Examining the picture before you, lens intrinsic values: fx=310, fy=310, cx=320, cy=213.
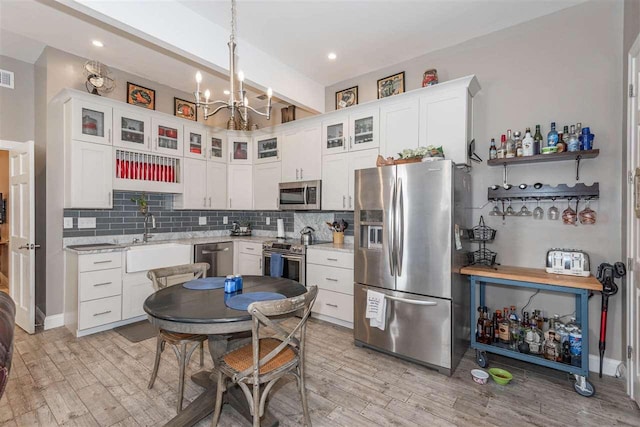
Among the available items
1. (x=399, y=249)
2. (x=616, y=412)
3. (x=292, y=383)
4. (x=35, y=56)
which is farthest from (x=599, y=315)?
(x=35, y=56)

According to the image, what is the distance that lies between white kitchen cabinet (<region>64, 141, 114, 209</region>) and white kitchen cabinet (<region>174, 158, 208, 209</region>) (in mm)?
930

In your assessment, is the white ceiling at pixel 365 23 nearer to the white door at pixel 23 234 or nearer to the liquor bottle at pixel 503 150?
the liquor bottle at pixel 503 150

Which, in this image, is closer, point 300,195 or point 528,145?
point 528,145

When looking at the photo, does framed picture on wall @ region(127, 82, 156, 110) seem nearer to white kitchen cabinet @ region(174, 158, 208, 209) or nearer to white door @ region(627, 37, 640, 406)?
white kitchen cabinet @ region(174, 158, 208, 209)

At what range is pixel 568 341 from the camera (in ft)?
8.16

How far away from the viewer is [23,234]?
3.50m

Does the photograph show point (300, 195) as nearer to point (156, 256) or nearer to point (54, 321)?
point (156, 256)

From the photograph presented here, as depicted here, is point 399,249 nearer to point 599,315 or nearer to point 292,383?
point 292,383

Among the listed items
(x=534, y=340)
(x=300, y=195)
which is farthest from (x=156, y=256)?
(x=534, y=340)

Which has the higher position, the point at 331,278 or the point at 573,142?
the point at 573,142

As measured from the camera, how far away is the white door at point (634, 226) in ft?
7.07

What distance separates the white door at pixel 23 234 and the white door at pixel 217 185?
2.00 m

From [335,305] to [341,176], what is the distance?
1587mm

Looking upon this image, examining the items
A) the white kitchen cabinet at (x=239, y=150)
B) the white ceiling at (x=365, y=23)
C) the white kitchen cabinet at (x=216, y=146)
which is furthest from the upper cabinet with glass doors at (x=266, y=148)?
the white ceiling at (x=365, y=23)
